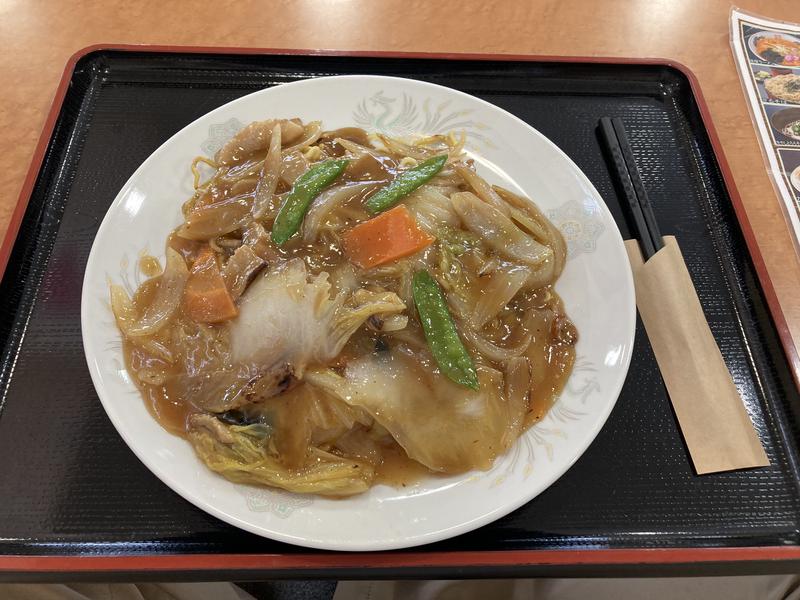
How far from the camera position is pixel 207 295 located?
69.9 inches

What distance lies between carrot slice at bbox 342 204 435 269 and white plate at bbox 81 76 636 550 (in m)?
0.68

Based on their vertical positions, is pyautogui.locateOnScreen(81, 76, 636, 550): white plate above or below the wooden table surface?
below

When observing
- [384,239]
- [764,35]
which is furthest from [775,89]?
[384,239]

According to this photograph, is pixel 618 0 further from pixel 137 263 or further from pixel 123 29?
pixel 137 263

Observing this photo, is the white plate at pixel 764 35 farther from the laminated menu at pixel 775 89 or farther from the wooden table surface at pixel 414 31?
the wooden table surface at pixel 414 31

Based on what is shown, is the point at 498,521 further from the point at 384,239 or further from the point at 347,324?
the point at 384,239

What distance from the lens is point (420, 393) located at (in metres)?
1.70

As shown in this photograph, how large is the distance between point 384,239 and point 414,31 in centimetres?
195

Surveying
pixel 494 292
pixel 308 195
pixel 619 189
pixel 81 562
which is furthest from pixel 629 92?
pixel 81 562

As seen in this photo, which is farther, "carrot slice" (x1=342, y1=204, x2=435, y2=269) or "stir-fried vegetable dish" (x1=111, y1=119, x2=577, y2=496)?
"carrot slice" (x1=342, y1=204, x2=435, y2=269)

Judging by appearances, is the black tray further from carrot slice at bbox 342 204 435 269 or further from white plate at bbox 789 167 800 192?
carrot slice at bbox 342 204 435 269

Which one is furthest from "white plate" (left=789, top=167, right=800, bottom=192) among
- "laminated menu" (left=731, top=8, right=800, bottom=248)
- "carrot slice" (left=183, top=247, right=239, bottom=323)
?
"carrot slice" (left=183, top=247, right=239, bottom=323)

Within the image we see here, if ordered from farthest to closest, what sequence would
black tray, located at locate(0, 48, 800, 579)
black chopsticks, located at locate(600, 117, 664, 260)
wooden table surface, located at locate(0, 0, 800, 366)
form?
wooden table surface, located at locate(0, 0, 800, 366) → black chopsticks, located at locate(600, 117, 664, 260) → black tray, located at locate(0, 48, 800, 579)

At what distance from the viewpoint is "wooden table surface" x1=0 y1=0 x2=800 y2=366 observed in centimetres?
281
